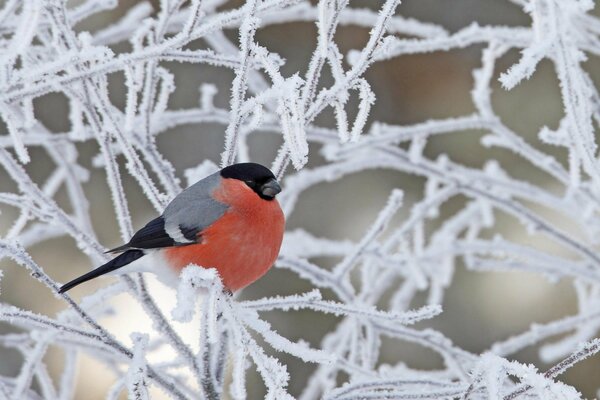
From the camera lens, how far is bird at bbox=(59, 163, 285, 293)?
241cm

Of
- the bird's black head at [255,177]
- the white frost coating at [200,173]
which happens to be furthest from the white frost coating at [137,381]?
the white frost coating at [200,173]

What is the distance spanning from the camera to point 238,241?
2461 millimetres

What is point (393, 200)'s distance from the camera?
8.38 feet

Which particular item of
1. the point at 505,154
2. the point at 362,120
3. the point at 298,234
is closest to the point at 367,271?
the point at 298,234

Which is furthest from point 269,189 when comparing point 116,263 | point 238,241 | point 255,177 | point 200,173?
point 116,263

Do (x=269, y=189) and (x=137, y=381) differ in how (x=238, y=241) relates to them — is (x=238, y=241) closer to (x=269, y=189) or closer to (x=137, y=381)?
(x=269, y=189)

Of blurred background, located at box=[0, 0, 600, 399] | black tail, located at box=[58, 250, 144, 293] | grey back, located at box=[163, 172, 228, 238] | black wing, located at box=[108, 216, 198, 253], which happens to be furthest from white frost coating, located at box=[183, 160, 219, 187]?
blurred background, located at box=[0, 0, 600, 399]

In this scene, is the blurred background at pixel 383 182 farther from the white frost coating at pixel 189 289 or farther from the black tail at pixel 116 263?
the white frost coating at pixel 189 289

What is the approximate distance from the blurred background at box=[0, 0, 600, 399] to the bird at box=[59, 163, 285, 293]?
11.9ft

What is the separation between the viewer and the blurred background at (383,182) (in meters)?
6.50

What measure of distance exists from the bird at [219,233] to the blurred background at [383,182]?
3629mm

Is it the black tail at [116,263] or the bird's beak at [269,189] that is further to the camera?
the bird's beak at [269,189]

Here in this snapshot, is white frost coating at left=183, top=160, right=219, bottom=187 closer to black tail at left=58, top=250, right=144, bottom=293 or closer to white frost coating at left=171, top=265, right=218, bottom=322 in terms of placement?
black tail at left=58, top=250, right=144, bottom=293

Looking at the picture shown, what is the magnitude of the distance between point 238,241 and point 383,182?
4860 millimetres
